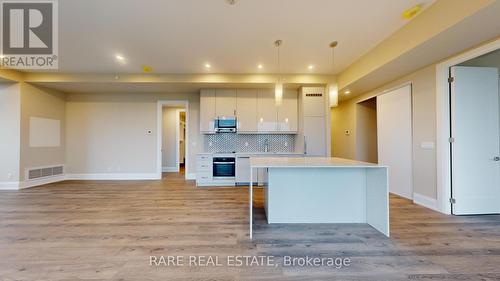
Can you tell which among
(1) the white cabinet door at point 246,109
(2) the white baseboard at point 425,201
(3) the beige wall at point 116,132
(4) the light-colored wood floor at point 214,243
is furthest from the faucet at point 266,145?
(2) the white baseboard at point 425,201

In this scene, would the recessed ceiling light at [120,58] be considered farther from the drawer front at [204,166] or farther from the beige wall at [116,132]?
the drawer front at [204,166]

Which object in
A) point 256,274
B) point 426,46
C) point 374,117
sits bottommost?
point 256,274

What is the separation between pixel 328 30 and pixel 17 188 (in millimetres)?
7058

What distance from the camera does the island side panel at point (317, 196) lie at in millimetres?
2707

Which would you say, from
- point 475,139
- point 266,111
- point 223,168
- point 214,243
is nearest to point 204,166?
point 223,168

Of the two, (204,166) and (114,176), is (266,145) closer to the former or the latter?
(204,166)

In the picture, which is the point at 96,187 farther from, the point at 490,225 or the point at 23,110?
the point at 490,225

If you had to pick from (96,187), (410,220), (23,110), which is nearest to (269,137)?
(410,220)

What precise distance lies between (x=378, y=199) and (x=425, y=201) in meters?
1.65

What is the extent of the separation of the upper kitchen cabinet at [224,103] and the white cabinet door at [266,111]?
2.18ft

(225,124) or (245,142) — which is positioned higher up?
(225,124)

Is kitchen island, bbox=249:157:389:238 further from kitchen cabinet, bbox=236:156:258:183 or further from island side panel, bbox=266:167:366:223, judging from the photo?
kitchen cabinet, bbox=236:156:258:183

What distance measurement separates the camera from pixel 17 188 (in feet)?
15.3

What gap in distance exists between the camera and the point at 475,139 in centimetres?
305
